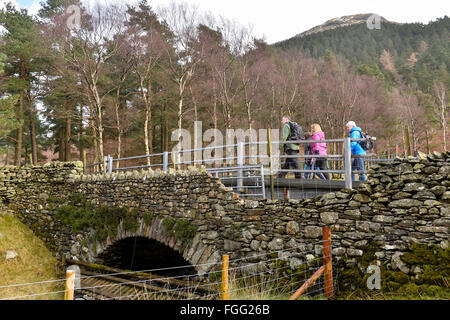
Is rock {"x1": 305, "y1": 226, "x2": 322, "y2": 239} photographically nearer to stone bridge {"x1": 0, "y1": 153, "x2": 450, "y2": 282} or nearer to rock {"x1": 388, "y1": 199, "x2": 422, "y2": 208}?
stone bridge {"x1": 0, "y1": 153, "x2": 450, "y2": 282}

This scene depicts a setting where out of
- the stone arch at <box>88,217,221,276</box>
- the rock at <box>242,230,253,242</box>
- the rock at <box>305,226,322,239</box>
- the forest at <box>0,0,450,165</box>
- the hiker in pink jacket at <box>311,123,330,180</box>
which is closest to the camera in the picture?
the rock at <box>305,226,322,239</box>

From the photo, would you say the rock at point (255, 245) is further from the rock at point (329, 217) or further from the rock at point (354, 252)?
the rock at point (354, 252)

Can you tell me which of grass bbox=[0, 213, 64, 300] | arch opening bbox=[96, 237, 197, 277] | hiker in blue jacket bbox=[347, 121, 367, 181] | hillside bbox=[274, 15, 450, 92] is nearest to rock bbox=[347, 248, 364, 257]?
hiker in blue jacket bbox=[347, 121, 367, 181]

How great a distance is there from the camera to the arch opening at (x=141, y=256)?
10.6 meters

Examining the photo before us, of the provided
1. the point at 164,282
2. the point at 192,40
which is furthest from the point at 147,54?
the point at 164,282

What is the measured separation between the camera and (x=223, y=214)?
765 cm

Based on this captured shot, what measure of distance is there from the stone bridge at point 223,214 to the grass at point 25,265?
0.44m

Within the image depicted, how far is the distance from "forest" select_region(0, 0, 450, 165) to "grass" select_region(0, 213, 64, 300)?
6127 millimetres

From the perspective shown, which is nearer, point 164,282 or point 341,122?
point 164,282

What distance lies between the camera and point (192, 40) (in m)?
19.5

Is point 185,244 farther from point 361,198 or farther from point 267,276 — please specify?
point 361,198

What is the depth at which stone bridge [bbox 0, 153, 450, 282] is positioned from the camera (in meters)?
5.37
